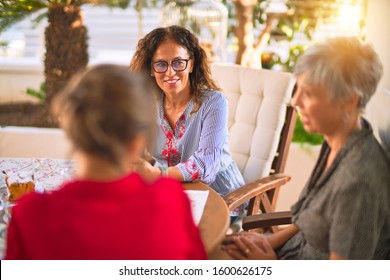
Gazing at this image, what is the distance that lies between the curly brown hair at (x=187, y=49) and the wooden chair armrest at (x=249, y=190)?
431mm

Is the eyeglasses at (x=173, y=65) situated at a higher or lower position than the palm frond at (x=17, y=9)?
lower

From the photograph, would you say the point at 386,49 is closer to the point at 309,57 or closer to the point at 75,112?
the point at 309,57

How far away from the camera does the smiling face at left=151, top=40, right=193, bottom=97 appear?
222cm

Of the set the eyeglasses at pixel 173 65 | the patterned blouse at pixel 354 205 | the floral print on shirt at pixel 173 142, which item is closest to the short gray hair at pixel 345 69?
the patterned blouse at pixel 354 205

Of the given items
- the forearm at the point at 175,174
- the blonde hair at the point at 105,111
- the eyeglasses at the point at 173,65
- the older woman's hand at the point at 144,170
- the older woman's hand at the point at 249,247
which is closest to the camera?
the blonde hair at the point at 105,111

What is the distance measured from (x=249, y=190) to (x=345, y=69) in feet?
3.05

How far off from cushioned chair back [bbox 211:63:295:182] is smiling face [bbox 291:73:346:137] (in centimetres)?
118

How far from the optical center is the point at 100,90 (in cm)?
101

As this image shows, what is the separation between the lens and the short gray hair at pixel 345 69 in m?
1.41

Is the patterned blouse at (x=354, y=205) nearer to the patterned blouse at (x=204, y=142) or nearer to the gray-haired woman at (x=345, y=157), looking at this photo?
the gray-haired woman at (x=345, y=157)

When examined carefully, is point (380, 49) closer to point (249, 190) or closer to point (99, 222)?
point (249, 190)

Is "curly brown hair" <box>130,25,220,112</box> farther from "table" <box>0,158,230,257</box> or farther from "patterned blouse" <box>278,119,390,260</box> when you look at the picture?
"patterned blouse" <box>278,119,390,260</box>
